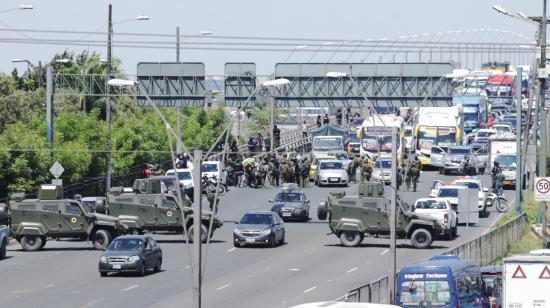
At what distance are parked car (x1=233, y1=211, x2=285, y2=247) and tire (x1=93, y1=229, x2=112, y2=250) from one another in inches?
176

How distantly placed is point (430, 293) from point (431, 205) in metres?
20.5

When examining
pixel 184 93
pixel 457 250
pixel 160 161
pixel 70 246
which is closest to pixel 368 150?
pixel 160 161

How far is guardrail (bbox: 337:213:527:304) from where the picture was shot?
3071 centimetres

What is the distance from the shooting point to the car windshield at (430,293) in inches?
1286

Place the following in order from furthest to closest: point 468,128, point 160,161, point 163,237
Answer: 1. point 468,128
2. point 160,161
3. point 163,237

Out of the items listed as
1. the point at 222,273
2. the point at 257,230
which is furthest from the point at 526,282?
the point at 257,230

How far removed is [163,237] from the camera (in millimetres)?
54281

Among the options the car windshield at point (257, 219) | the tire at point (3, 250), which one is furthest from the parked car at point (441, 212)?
the tire at point (3, 250)

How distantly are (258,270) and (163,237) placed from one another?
10.1m

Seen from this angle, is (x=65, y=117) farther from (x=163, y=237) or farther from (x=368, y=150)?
(x=368, y=150)

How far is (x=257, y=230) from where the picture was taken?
5047 cm

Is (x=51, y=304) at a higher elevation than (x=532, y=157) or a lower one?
lower

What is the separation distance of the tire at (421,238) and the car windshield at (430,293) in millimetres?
16716

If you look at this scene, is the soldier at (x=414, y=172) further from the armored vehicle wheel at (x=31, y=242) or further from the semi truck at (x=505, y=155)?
the armored vehicle wheel at (x=31, y=242)
